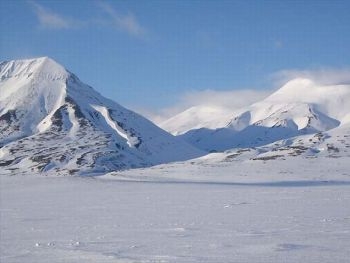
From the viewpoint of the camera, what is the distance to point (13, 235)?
27.7 meters

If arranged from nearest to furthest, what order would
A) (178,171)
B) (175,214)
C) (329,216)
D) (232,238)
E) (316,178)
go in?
(232,238) < (329,216) < (175,214) < (316,178) < (178,171)

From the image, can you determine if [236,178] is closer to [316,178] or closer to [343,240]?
[316,178]

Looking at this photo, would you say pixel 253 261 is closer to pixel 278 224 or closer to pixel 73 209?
pixel 278 224

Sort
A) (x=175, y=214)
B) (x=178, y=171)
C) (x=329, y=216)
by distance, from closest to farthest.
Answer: (x=329, y=216) → (x=175, y=214) → (x=178, y=171)

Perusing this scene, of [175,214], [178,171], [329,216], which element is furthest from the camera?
[178,171]

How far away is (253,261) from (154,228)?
1132 centimetres

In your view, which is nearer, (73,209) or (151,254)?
(151,254)

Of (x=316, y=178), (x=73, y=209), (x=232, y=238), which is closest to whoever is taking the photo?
(x=232, y=238)

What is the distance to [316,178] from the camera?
350 feet

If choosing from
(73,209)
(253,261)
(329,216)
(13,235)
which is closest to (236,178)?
(73,209)

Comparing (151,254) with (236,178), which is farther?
(236,178)

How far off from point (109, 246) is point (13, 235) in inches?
283

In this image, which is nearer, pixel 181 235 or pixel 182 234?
pixel 181 235

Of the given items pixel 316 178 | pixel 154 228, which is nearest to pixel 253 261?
pixel 154 228
